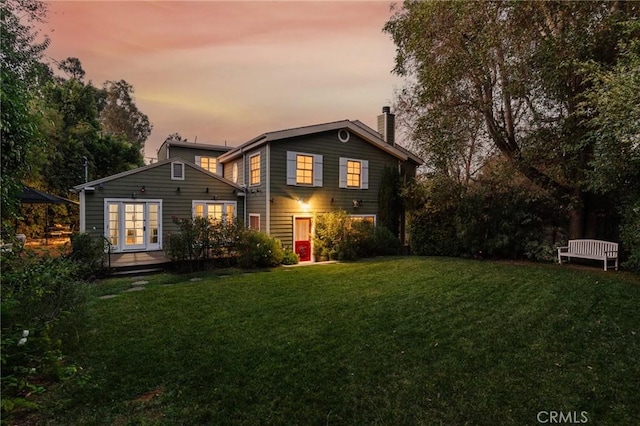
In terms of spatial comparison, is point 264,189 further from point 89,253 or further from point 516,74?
point 516,74

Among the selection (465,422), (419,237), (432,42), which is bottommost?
(465,422)

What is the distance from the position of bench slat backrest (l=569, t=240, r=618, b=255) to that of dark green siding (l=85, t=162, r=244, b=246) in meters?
11.9

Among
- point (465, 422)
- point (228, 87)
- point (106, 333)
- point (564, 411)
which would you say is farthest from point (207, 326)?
point (228, 87)

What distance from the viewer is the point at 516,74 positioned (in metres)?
8.90

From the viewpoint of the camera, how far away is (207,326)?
487cm

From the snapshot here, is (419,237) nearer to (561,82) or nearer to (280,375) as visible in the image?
(561,82)

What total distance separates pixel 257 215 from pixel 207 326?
25.5 feet

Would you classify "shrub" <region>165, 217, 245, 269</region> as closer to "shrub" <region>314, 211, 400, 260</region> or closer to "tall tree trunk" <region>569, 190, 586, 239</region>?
"shrub" <region>314, 211, 400, 260</region>

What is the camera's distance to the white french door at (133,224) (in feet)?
36.1

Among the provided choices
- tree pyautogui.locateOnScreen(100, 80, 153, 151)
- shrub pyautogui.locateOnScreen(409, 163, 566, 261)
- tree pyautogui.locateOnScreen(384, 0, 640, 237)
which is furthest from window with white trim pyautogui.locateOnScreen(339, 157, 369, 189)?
tree pyautogui.locateOnScreen(100, 80, 153, 151)

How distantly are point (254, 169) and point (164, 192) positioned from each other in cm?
343

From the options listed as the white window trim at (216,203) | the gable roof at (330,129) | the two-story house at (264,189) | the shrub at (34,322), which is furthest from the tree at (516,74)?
the shrub at (34,322)

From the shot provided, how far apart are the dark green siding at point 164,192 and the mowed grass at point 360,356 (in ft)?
16.5

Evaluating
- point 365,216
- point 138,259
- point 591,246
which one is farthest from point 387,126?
point 138,259
